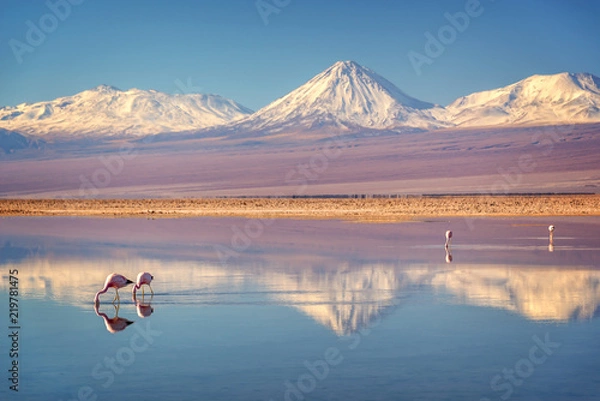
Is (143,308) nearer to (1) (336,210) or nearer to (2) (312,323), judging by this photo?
(2) (312,323)

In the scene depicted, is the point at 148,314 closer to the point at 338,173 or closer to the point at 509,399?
the point at 509,399

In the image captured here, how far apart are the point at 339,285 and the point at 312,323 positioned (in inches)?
150

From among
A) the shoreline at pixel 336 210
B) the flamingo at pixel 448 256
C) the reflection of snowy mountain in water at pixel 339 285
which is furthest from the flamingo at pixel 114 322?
the shoreline at pixel 336 210

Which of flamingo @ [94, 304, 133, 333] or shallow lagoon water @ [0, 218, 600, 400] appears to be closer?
shallow lagoon water @ [0, 218, 600, 400]

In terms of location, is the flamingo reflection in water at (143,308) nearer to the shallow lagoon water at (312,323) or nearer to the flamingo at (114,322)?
the shallow lagoon water at (312,323)

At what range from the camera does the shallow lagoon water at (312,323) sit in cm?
973

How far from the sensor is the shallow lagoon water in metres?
9.73

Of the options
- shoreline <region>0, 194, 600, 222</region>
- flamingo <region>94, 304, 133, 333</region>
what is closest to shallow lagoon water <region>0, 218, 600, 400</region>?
flamingo <region>94, 304, 133, 333</region>

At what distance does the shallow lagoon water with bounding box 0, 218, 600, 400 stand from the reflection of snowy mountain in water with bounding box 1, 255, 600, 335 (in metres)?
0.04

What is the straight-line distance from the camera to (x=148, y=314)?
46.4ft

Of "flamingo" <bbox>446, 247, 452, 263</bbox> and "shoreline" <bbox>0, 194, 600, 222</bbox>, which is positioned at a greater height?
"shoreline" <bbox>0, 194, 600, 222</bbox>

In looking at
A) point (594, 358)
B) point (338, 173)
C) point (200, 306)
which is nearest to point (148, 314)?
point (200, 306)

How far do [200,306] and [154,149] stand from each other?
167 metres

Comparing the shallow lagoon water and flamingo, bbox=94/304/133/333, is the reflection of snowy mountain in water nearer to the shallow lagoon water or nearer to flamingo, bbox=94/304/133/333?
the shallow lagoon water
